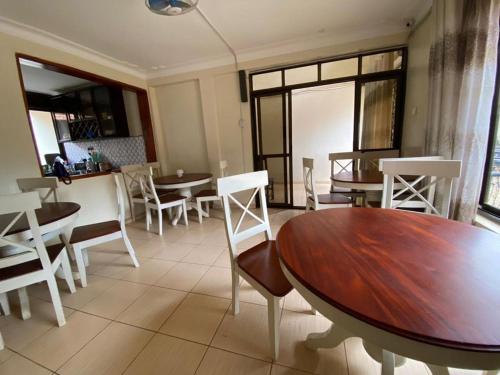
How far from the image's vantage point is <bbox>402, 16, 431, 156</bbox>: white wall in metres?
2.33

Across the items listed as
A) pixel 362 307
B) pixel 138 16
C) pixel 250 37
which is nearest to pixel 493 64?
pixel 362 307

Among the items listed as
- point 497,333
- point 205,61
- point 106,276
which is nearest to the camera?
point 497,333

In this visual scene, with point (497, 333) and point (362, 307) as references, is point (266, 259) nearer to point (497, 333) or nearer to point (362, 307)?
point (362, 307)

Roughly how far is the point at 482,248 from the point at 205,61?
396cm

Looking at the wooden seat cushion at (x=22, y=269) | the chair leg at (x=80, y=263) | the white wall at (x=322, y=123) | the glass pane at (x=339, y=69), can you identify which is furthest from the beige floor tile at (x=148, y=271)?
the white wall at (x=322, y=123)

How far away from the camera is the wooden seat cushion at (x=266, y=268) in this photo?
103 centimetres

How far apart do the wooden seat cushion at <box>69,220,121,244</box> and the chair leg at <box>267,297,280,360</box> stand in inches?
67.3

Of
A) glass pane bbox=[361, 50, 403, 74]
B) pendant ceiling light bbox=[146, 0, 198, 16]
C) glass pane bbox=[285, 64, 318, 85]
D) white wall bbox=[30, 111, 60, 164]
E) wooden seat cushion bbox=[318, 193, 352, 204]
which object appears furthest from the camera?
white wall bbox=[30, 111, 60, 164]

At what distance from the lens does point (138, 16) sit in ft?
7.24

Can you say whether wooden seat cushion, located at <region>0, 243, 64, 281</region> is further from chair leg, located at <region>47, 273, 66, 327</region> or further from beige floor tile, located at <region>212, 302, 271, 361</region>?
beige floor tile, located at <region>212, 302, 271, 361</region>

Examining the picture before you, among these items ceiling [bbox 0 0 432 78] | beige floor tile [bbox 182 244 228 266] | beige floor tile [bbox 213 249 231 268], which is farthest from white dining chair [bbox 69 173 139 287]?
ceiling [bbox 0 0 432 78]

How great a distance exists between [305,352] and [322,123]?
203 inches

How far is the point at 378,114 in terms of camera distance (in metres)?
3.08

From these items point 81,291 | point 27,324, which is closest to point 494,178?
point 81,291
